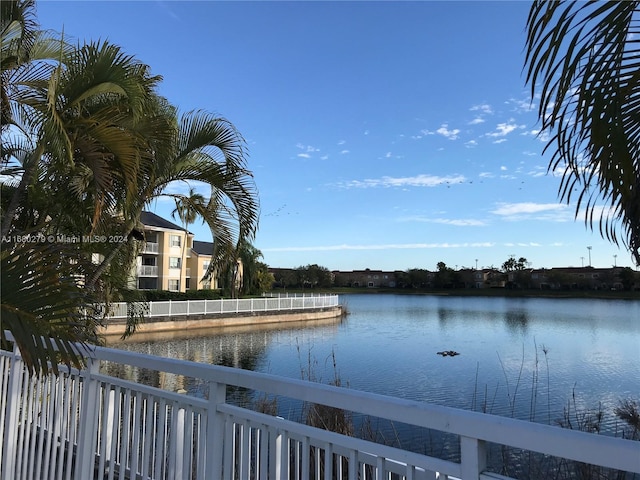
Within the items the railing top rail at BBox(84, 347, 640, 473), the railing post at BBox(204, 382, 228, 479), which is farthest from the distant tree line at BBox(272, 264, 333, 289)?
the railing top rail at BBox(84, 347, 640, 473)

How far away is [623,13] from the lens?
159 cm

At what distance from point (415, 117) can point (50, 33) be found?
45.6 feet

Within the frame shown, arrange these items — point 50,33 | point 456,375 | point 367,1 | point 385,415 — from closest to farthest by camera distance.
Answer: point 385,415, point 50,33, point 367,1, point 456,375

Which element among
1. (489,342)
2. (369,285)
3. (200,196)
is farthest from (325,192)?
(369,285)

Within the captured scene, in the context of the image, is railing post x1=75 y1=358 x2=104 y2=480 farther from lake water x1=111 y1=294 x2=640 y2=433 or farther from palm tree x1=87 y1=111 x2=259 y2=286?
lake water x1=111 y1=294 x2=640 y2=433

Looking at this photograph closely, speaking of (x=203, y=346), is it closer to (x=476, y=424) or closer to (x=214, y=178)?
(x=214, y=178)

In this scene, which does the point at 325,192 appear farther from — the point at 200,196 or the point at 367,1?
the point at 200,196

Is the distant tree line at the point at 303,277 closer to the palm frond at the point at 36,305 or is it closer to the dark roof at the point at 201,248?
the dark roof at the point at 201,248

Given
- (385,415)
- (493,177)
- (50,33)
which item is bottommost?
(385,415)

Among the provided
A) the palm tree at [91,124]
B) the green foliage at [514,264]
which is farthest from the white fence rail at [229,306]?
the green foliage at [514,264]

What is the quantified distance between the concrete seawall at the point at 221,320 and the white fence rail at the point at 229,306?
0.79 feet

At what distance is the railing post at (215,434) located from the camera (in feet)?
5.79

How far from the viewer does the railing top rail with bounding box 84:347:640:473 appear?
90 centimetres

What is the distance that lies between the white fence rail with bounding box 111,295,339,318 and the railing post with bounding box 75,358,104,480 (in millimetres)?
17609
